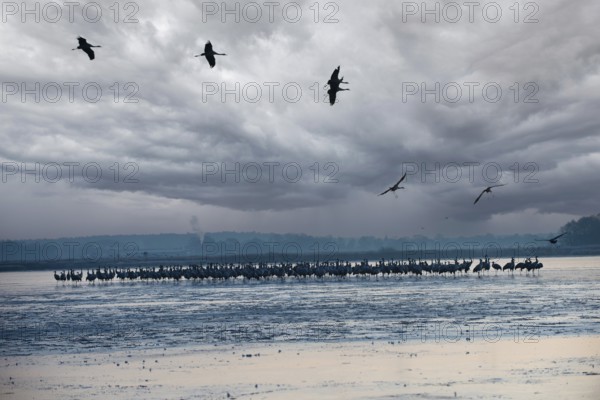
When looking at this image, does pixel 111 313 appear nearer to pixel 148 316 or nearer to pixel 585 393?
pixel 148 316

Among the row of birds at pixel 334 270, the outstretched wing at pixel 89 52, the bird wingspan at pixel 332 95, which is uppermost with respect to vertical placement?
the outstretched wing at pixel 89 52

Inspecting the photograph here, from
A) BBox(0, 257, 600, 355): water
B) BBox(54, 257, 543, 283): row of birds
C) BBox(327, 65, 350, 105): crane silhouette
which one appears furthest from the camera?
BBox(54, 257, 543, 283): row of birds

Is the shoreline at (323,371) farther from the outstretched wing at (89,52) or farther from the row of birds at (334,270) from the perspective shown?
the row of birds at (334,270)

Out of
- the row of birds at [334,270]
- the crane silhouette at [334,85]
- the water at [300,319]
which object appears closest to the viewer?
the crane silhouette at [334,85]

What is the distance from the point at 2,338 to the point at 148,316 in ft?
25.2

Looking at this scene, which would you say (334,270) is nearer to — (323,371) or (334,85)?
(323,371)

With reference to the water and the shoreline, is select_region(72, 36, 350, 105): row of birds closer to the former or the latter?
the shoreline

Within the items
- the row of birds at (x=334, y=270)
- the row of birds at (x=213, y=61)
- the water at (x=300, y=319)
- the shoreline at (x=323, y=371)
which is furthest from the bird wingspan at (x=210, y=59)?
the row of birds at (x=334, y=270)

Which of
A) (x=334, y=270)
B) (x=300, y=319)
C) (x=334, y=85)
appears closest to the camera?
(x=334, y=85)

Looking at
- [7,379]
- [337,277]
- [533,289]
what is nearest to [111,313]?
[7,379]

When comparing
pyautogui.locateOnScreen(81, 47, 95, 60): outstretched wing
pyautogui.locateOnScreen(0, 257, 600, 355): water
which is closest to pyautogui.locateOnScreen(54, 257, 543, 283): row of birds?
pyautogui.locateOnScreen(0, 257, 600, 355): water

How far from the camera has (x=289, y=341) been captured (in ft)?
74.4

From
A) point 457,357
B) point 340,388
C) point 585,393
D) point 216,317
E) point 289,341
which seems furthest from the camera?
point 216,317

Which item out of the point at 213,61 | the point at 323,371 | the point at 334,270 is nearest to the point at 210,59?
the point at 213,61
